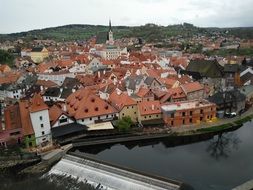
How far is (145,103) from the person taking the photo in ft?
160

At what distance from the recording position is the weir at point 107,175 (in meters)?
28.9

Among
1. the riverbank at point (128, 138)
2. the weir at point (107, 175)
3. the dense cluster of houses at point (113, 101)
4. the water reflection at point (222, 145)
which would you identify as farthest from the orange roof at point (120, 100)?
the weir at point (107, 175)

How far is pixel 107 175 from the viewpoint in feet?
105

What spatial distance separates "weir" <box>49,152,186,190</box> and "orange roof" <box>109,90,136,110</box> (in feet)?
44.1

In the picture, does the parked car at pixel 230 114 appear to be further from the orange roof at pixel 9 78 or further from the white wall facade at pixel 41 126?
the orange roof at pixel 9 78

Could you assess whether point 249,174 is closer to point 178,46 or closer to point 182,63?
point 182,63

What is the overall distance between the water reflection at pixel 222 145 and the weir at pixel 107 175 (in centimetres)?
1265

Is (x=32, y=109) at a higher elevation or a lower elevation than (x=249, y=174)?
higher

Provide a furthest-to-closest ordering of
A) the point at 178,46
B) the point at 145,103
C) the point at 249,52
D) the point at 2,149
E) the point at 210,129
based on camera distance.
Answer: the point at 178,46 < the point at 249,52 < the point at 145,103 < the point at 210,129 < the point at 2,149

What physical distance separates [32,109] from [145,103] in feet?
56.4

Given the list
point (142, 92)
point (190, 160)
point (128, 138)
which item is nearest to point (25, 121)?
point (128, 138)

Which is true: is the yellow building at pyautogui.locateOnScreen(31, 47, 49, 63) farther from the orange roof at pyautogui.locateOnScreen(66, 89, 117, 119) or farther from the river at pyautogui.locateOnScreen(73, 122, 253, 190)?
the river at pyautogui.locateOnScreen(73, 122, 253, 190)

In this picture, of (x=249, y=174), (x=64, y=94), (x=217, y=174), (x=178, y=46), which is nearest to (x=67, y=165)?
(x=217, y=174)

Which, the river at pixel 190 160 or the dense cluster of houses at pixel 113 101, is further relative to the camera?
the dense cluster of houses at pixel 113 101
